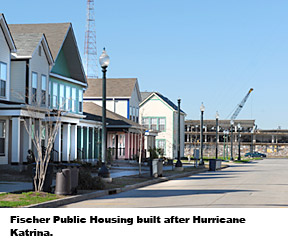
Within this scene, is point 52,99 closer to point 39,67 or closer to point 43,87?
point 43,87

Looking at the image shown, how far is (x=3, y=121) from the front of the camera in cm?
2895

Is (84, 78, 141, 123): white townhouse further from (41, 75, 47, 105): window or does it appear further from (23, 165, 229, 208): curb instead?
(23, 165, 229, 208): curb

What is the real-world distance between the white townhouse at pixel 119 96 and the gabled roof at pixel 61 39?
15599mm

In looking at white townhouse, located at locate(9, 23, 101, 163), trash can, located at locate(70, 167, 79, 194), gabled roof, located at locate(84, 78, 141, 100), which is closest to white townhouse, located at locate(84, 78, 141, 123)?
gabled roof, located at locate(84, 78, 141, 100)

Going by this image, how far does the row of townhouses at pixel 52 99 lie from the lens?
1133 inches

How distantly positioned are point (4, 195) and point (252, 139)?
12582cm

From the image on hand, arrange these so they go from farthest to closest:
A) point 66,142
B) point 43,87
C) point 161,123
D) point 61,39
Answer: point 161,123 → point 61,39 → point 66,142 → point 43,87

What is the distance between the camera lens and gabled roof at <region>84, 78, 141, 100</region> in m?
56.3

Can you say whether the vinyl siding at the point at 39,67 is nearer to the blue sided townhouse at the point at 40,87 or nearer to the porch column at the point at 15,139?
the blue sided townhouse at the point at 40,87

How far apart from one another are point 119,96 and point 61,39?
19.7m

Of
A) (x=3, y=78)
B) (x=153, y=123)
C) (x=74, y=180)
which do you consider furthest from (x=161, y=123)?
(x=74, y=180)

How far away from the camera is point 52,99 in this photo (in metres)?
35.8

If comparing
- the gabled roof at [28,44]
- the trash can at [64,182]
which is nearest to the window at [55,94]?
the gabled roof at [28,44]
